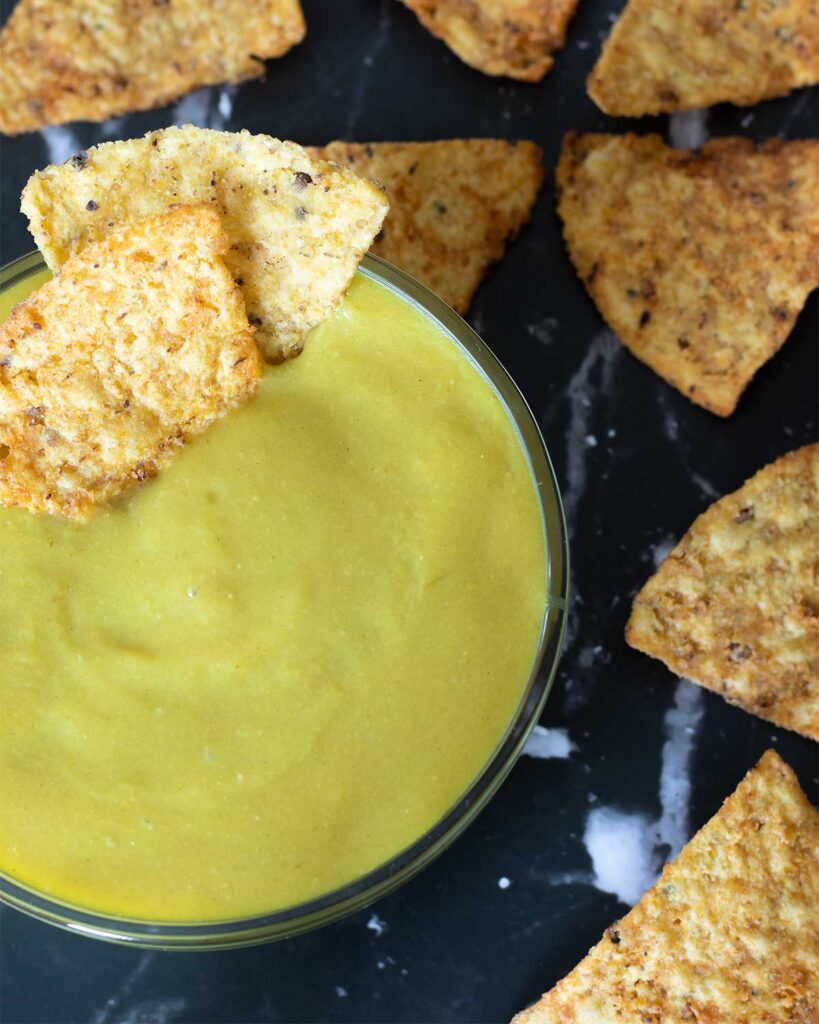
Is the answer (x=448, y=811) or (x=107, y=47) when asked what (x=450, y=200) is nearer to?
(x=107, y=47)

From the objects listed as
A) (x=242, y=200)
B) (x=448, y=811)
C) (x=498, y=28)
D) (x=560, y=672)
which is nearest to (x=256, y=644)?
(x=448, y=811)

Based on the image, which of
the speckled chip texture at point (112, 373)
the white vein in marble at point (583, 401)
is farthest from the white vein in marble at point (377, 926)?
the speckled chip texture at point (112, 373)

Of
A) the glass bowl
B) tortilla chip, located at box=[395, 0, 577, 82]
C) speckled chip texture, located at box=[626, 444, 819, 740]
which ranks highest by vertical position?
tortilla chip, located at box=[395, 0, 577, 82]

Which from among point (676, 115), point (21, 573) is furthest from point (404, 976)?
point (676, 115)

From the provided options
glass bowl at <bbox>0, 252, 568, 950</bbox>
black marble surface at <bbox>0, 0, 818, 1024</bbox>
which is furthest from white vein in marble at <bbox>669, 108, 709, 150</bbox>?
glass bowl at <bbox>0, 252, 568, 950</bbox>

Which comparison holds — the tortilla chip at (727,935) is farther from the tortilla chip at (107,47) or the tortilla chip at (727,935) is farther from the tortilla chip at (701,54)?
the tortilla chip at (107,47)

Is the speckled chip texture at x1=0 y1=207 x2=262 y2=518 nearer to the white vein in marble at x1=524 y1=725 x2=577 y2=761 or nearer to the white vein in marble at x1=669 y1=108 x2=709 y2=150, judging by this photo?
the white vein in marble at x1=524 y1=725 x2=577 y2=761
